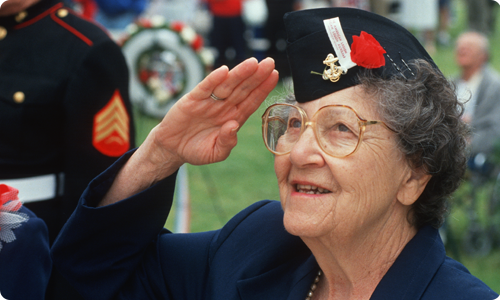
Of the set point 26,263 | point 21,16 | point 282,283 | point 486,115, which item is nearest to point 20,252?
point 26,263

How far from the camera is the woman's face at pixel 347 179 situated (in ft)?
6.23

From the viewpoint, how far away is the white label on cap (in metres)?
1.94

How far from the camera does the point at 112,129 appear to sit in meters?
2.77

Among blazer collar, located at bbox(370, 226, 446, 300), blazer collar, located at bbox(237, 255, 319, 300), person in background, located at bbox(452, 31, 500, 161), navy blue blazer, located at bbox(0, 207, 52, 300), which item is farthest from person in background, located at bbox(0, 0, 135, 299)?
person in background, located at bbox(452, 31, 500, 161)

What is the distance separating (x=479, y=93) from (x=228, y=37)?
6606mm

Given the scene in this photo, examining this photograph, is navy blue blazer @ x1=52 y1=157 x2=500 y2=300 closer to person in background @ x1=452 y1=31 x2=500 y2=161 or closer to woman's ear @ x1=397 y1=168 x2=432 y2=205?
woman's ear @ x1=397 y1=168 x2=432 y2=205

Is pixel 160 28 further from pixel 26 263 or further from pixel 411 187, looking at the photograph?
pixel 411 187

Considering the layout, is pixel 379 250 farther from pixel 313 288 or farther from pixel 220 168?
pixel 220 168

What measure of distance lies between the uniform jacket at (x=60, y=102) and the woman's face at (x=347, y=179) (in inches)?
44.1

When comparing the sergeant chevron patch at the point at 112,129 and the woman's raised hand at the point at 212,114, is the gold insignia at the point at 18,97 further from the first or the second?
the woman's raised hand at the point at 212,114

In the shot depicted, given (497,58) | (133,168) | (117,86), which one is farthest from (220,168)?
(497,58)

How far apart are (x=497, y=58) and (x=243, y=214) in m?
14.8

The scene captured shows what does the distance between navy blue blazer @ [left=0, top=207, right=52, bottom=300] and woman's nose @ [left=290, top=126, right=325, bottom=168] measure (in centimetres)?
95

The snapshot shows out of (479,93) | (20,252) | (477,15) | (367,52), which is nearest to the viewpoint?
(367,52)
